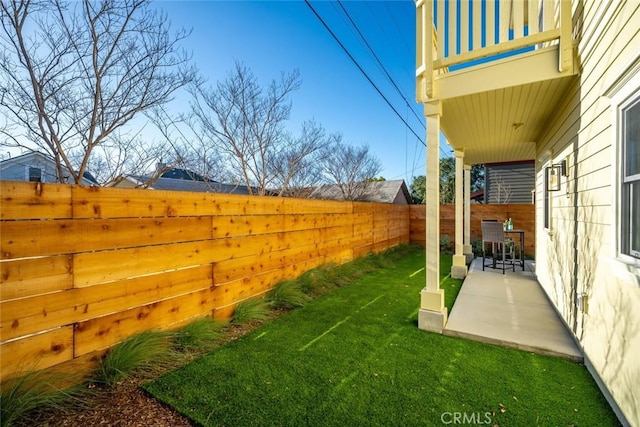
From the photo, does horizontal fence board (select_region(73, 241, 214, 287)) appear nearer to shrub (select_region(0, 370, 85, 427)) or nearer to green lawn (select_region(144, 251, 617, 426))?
shrub (select_region(0, 370, 85, 427))

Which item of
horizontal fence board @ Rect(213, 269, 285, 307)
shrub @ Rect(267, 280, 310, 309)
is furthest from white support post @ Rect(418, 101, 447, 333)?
horizontal fence board @ Rect(213, 269, 285, 307)

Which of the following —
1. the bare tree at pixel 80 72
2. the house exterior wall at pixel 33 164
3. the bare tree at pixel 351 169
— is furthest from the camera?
the bare tree at pixel 351 169

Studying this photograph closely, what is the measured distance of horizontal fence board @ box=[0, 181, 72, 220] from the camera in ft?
5.57

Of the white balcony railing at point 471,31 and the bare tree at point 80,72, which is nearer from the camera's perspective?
the white balcony railing at point 471,31

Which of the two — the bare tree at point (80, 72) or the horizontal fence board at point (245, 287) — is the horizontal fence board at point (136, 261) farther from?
the bare tree at point (80, 72)

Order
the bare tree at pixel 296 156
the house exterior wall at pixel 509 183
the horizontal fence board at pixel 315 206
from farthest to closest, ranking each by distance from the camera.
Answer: the house exterior wall at pixel 509 183, the bare tree at pixel 296 156, the horizontal fence board at pixel 315 206

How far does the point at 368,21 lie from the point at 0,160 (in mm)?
6393

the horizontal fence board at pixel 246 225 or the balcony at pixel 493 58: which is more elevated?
the balcony at pixel 493 58

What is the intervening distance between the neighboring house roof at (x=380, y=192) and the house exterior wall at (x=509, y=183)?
5.16 m

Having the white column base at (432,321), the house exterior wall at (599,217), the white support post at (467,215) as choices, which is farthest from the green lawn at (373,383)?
the white support post at (467,215)

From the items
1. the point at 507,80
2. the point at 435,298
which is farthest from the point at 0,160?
the point at 507,80

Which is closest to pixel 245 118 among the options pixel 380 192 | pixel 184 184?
pixel 184 184

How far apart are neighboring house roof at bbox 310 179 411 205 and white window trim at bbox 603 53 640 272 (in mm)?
9687

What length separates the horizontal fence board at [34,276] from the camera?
5.55 feet
